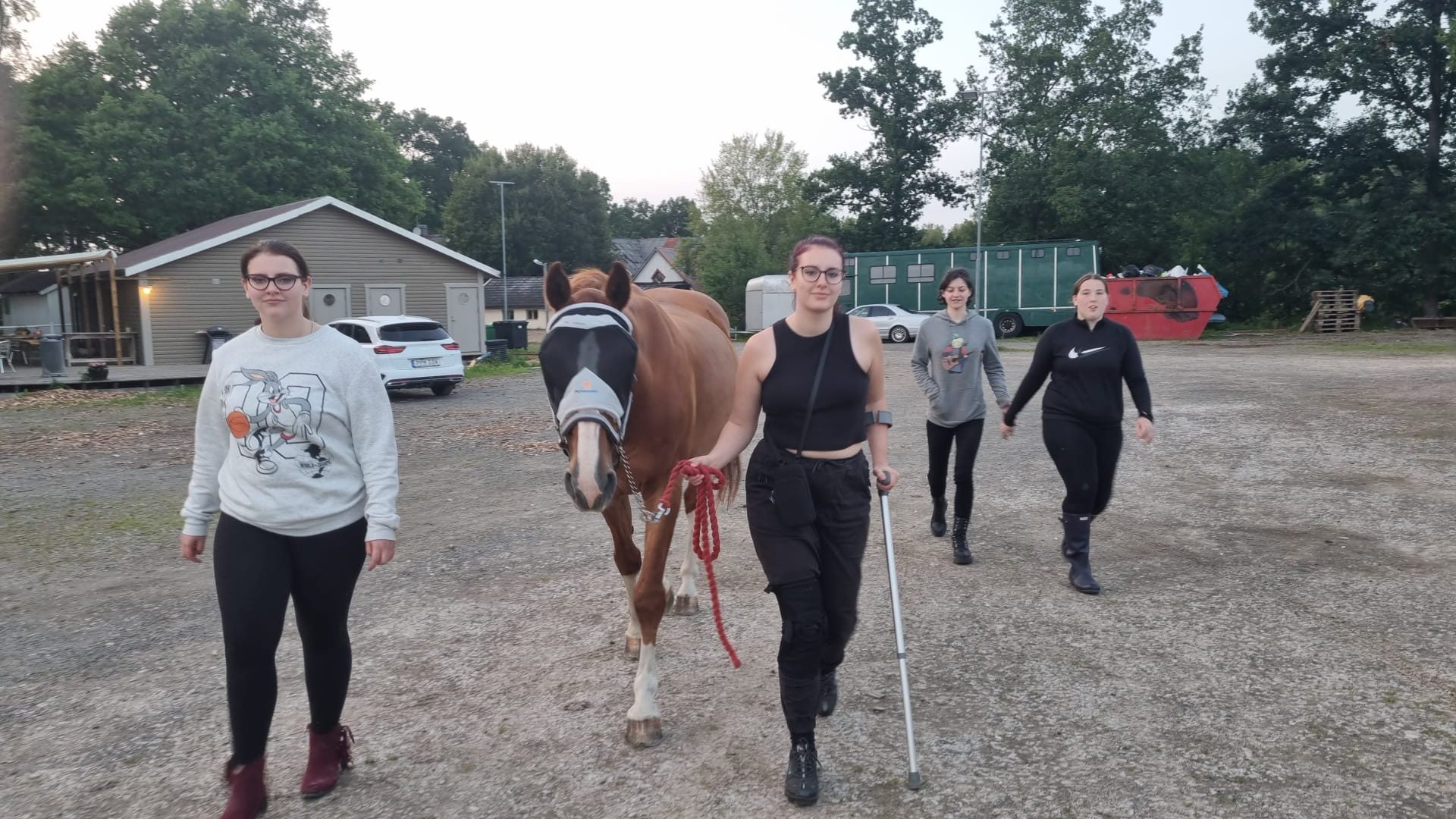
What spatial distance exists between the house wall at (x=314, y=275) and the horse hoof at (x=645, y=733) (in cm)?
2424

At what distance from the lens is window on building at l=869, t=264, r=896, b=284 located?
117 feet

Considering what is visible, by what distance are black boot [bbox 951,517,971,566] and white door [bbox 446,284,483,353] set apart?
24.1 m

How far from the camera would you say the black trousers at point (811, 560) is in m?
3.05

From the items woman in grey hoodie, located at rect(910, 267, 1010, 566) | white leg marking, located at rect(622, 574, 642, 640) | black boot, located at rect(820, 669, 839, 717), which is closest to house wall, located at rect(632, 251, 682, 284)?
woman in grey hoodie, located at rect(910, 267, 1010, 566)

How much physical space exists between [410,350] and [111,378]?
795 cm

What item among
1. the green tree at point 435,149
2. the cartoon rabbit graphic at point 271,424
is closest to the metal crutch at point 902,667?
the cartoon rabbit graphic at point 271,424

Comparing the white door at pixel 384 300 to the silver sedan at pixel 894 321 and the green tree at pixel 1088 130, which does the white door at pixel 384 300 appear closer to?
the silver sedan at pixel 894 321

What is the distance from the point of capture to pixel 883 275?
35812mm

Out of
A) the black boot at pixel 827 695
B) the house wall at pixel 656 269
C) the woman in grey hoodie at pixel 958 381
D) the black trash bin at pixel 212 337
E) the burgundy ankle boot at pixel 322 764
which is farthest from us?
the house wall at pixel 656 269

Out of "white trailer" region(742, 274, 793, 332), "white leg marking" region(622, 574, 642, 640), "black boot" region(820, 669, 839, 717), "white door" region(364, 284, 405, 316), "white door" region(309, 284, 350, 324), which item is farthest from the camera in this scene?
"white trailer" region(742, 274, 793, 332)

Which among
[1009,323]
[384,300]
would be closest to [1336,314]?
[1009,323]

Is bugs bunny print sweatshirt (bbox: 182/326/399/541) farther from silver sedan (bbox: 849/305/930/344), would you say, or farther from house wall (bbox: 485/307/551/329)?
house wall (bbox: 485/307/551/329)

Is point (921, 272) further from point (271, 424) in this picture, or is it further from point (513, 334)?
point (271, 424)

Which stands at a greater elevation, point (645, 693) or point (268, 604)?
point (268, 604)
